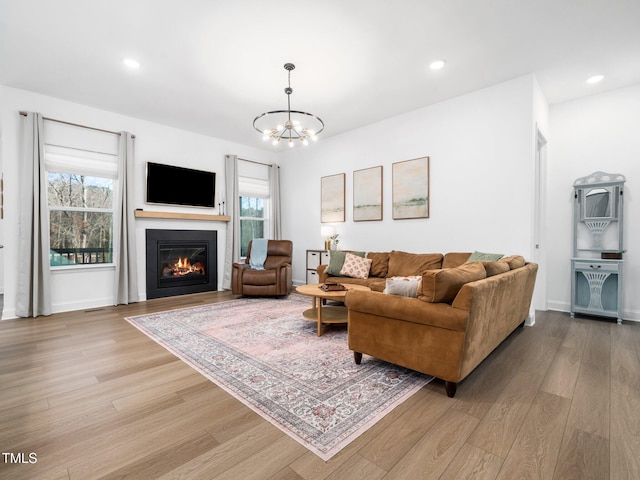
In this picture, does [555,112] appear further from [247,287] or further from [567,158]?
[247,287]

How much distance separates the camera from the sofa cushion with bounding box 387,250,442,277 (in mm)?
4227

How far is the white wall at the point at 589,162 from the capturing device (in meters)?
3.83

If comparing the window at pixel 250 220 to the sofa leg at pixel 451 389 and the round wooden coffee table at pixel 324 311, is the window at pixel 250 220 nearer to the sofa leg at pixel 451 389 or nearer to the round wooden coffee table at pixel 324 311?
the round wooden coffee table at pixel 324 311

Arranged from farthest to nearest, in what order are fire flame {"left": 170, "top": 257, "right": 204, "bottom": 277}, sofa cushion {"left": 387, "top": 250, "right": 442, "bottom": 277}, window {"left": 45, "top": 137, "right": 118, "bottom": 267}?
fire flame {"left": 170, "top": 257, "right": 204, "bottom": 277} → window {"left": 45, "top": 137, "right": 118, "bottom": 267} → sofa cushion {"left": 387, "top": 250, "right": 442, "bottom": 277}

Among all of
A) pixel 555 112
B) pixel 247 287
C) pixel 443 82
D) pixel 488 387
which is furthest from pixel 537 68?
pixel 247 287

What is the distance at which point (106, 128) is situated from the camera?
4.71 meters

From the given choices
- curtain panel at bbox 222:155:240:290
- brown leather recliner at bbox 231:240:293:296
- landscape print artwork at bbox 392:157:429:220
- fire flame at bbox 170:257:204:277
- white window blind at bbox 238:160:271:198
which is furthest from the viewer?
white window blind at bbox 238:160:271:198

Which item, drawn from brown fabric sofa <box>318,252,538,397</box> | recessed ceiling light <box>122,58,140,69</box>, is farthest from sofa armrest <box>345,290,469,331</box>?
recessed ceiling light <box>122,58,140,69</box>

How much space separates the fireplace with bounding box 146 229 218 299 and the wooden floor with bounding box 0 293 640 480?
246 cm

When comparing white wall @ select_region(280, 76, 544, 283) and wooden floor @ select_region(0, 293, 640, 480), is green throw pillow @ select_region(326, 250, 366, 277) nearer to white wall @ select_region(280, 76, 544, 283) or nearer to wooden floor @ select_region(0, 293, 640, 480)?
white wall @ select_region(280, 76, 544, 283)

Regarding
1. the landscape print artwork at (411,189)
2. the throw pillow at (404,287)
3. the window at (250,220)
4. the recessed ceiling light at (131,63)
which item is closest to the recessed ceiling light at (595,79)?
the landscape print artwork at (411,189)

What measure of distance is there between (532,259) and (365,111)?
3.12m

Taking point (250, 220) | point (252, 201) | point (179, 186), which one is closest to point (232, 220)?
point (250, 220)

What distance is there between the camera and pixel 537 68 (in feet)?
11.5
